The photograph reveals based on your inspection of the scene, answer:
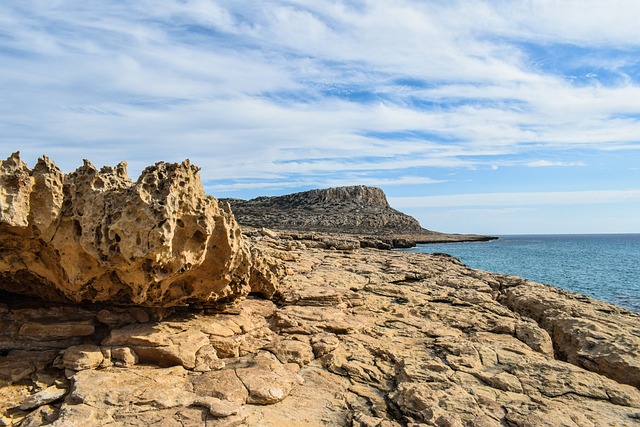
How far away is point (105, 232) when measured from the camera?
287 inches

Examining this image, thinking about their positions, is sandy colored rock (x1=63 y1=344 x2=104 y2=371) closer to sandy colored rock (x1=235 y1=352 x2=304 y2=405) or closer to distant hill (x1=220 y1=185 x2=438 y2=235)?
sandy colored rock (x1=235 y1=352 x2=304 y2=405)

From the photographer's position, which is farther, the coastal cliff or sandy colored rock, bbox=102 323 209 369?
sandy colored rock, bbox=102 323 209 369

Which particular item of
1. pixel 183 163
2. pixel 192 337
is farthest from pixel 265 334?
pixel 183 163

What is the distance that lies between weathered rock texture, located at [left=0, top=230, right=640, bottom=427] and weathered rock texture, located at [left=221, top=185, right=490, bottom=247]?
195ft

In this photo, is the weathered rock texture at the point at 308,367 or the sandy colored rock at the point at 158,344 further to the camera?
the sandy colored rock at the point at 158,344

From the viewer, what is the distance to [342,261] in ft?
65.8

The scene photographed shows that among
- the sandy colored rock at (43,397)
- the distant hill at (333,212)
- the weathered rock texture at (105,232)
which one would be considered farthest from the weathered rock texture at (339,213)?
the sandy colored rock at (43,397)

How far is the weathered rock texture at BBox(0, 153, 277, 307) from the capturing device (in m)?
7.16

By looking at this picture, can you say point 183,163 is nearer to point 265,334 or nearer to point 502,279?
point 265,334

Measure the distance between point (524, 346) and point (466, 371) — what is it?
2317mm

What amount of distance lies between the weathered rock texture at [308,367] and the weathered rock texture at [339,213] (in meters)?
59.3

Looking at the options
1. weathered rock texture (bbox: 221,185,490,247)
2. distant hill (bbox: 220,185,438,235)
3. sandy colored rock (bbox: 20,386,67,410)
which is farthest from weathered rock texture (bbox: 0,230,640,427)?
distant hill (bbox: 220,185,438,235)

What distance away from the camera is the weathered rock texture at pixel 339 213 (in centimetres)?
7806

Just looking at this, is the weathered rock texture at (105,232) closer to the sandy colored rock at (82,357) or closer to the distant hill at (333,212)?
the sandy colored rock at (82,357)
